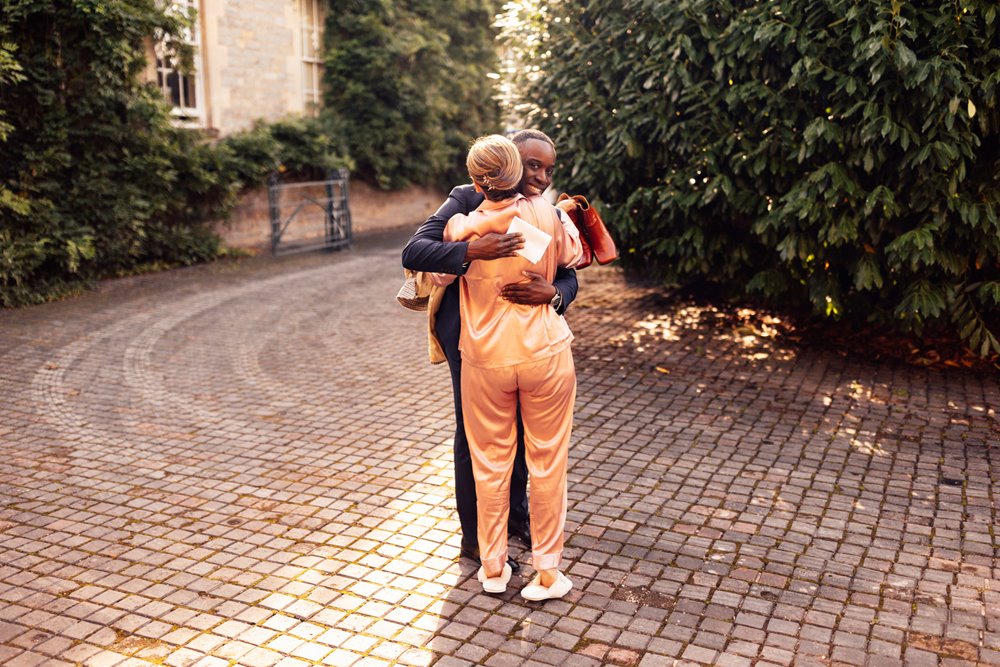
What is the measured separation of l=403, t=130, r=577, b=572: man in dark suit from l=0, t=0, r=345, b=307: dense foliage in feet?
27.5

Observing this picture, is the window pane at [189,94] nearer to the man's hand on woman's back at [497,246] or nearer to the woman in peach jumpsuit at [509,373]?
the woman in peach jumpsuit at [509,373]

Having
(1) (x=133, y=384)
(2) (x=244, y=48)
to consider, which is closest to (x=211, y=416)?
(1) (x=133, y=384)

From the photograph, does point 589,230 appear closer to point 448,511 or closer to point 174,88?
point 448,511

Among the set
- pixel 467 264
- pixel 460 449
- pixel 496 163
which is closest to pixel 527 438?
pixel 460 449

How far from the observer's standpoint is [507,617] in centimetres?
411

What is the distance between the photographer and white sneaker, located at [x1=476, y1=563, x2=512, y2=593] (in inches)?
169

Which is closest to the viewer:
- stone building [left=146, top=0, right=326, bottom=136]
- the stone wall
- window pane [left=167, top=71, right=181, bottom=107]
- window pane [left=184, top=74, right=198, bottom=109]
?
window pane [left=167, top=71, right=181, bottom=107]

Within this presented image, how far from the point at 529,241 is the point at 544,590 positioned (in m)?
1.55

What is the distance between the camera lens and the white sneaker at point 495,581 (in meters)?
4.29

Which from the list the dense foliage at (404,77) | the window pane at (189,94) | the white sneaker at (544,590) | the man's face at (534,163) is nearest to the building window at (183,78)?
the window pane at (189,94)

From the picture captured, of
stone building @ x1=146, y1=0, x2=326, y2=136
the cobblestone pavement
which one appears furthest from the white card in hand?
stone building @ x1=146, y1=0, x2=326, y2=136

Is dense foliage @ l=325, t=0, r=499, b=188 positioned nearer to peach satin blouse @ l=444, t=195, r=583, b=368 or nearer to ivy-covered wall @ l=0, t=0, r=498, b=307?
ivy-covered wall @ l=0, t=0, r=498, b=307

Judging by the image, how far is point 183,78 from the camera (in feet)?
52.6

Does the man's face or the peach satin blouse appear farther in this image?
the man's face
